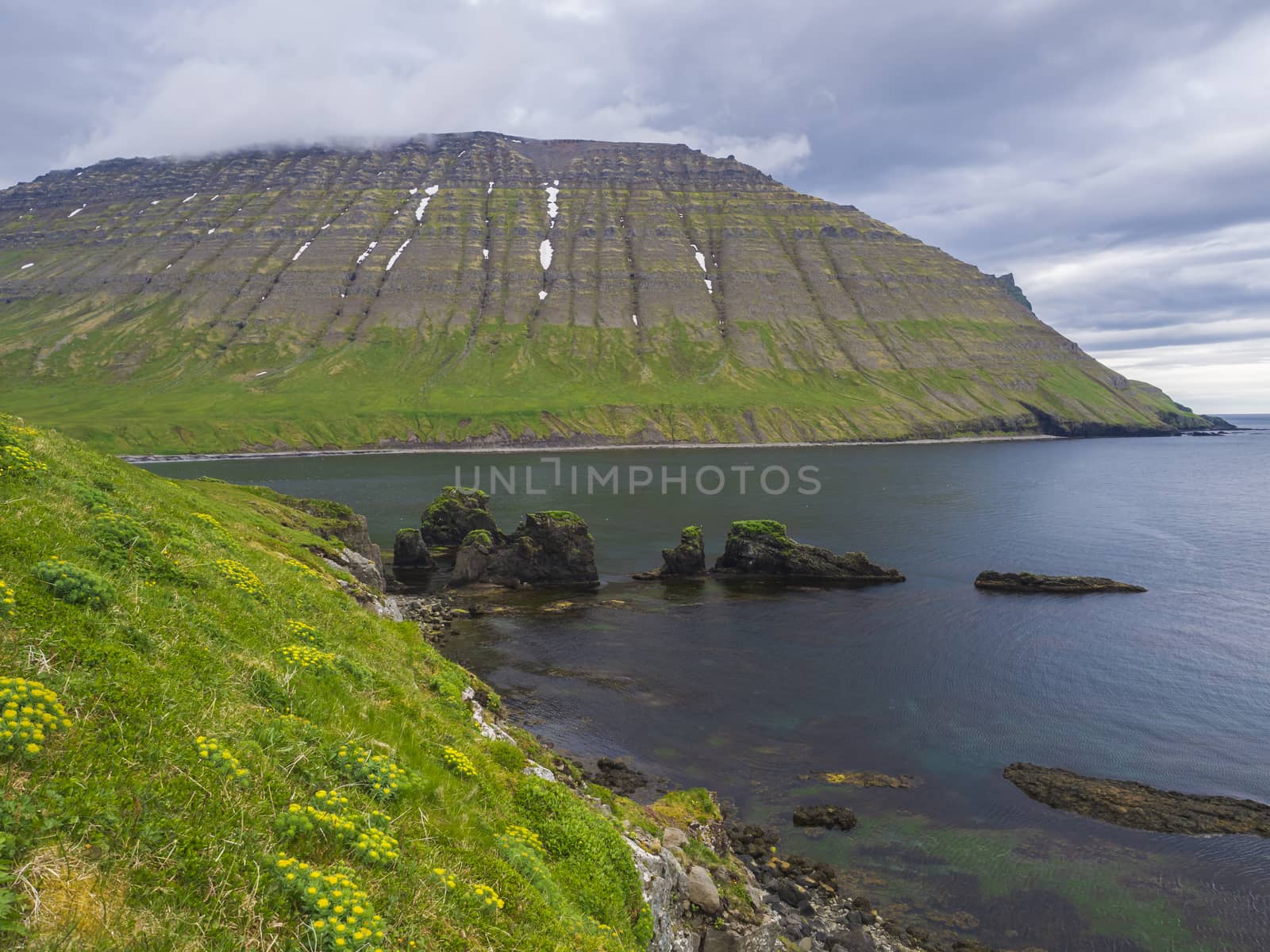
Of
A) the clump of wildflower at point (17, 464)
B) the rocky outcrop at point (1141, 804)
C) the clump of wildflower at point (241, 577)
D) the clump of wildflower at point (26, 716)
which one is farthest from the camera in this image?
the rocky outcrop at point (1141, 804)

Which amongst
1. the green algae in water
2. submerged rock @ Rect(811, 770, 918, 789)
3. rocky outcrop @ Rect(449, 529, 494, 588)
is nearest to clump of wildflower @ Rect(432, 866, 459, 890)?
the green algae in water

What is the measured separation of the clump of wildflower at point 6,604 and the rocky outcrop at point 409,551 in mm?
71745

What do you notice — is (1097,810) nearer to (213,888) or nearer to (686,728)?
(686,728)

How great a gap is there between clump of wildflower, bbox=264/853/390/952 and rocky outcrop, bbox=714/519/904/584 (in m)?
71.5


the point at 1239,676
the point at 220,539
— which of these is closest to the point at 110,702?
the point at 220,539

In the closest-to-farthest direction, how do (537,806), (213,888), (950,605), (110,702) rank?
(213,888), (110,702), (537,806), (950,605)

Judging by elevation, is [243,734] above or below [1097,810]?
above

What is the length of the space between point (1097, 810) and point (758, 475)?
427ft

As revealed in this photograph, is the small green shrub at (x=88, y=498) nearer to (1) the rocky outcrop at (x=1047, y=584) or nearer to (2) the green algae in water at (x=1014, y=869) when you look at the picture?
(2) the green algae in water at (x=1014, y=869)

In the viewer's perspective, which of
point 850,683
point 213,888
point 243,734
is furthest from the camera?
point 850,683

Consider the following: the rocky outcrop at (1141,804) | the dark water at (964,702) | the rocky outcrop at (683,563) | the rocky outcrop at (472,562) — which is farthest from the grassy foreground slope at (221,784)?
the rocky outcrop at (683,563)

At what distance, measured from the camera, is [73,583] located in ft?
33.0

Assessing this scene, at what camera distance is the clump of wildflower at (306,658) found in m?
13.4

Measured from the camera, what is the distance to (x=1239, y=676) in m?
48.2
